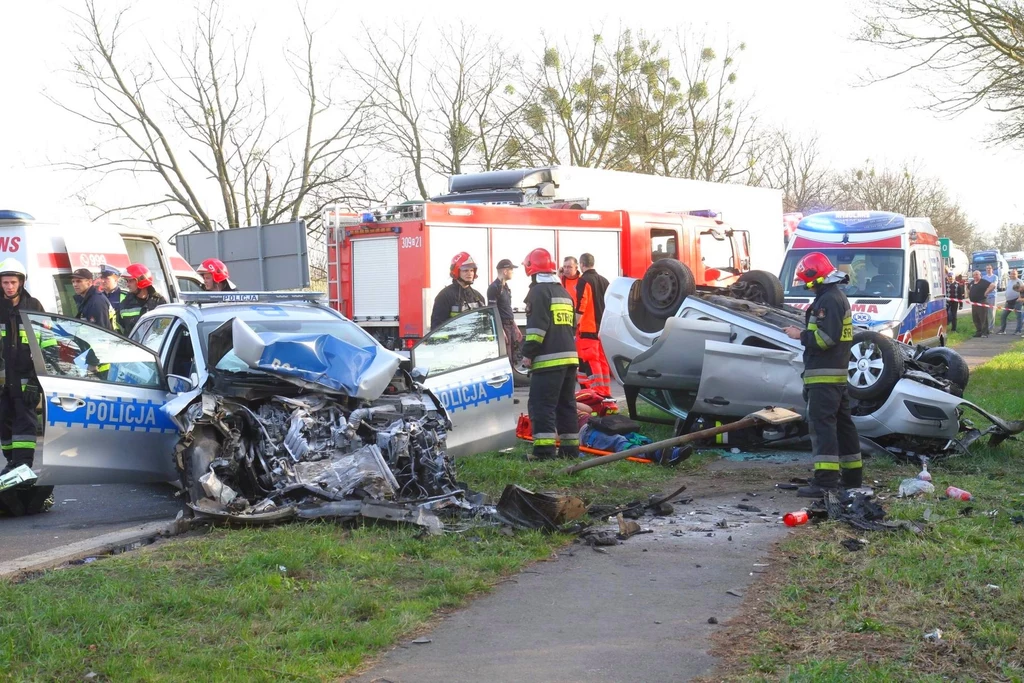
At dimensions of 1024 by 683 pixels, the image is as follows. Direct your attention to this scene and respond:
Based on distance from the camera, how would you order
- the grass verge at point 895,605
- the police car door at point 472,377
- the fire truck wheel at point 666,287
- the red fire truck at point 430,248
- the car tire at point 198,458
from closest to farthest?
the grass verge at point 895,605
the car tire at point 198,458
the police car door at point 472,377
the fire truck wheel at point 666,287
the red fire truck at point 430,248

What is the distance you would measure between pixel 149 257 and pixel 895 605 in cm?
1161

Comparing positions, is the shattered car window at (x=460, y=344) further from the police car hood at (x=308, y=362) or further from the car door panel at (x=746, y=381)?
the car door panel at (x=746, y=381)

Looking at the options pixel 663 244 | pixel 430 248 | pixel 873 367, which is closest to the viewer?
pixel 873 367

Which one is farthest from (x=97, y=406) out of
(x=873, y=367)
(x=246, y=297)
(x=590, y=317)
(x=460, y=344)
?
(x=590, y=317)

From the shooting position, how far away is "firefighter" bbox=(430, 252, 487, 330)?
10.6m

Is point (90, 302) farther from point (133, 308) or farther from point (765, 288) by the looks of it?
point (765, 288)

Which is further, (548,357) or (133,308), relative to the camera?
(133,308)

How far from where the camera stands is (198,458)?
6.31 m

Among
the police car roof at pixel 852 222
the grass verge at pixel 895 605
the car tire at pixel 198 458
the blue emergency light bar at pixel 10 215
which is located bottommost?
the grass verge at pixel 895 605

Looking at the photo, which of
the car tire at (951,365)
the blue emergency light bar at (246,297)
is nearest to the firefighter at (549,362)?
the blue emergency light bar at (246,297)

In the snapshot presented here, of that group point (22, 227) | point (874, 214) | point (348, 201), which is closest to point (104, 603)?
point (22, 227)

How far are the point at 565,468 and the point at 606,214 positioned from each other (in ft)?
33.9

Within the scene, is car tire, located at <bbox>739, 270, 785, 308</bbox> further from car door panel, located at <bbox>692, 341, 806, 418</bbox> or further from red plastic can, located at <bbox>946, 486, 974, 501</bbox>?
red plastic can, located at <bbox>946, 486, 974, 501</bbox>

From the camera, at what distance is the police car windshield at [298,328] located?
7.08 m
